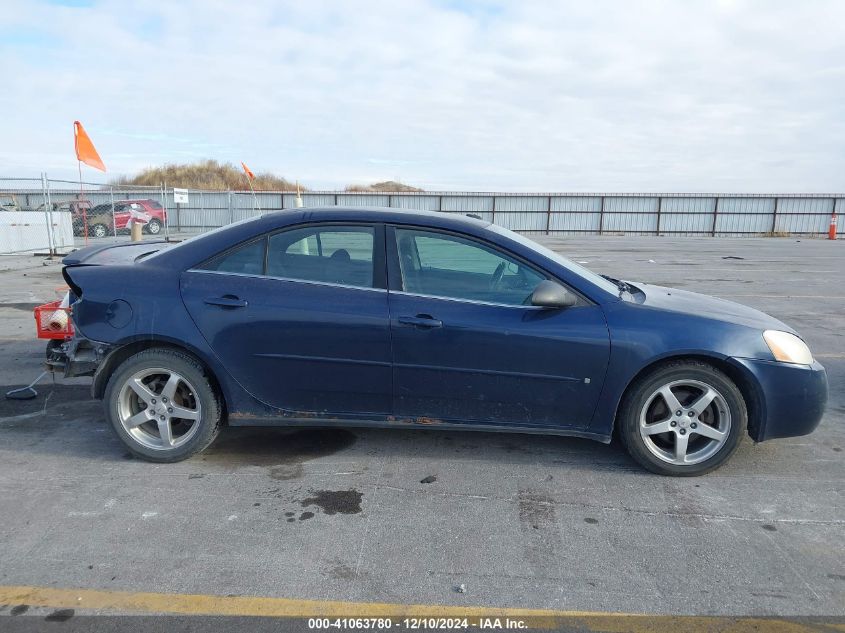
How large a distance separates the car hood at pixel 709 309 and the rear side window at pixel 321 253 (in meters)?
1.77

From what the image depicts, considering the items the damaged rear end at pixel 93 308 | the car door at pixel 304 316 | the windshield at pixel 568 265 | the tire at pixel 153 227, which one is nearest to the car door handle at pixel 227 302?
the car door at pixel 304 316

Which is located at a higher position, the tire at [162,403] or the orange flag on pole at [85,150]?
the orange flag on pole at [85,150]

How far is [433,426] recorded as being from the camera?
3852 mm

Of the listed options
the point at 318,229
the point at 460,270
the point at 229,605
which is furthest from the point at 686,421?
the point at 229,605

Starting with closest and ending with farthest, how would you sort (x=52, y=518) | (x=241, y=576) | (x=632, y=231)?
(x=241, y=576), (x=52, y=518), (x=632, y=231)

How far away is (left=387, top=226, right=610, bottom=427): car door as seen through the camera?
3.65 m

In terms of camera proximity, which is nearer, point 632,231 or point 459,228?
point 459,228

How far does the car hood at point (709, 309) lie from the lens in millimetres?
3805

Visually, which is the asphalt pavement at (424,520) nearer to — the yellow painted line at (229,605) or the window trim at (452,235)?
the yellow painted line at (229,605)

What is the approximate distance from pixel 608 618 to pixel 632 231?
3177 centimetres

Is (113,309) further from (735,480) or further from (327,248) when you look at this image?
(735,480)

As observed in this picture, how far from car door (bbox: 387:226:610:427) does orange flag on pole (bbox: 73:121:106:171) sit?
1469 cm

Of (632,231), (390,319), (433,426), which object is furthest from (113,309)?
(632,231)

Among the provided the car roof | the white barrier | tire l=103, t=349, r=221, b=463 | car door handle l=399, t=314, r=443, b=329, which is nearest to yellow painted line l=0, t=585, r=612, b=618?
tire l=103, t=349, r=221, b=463
